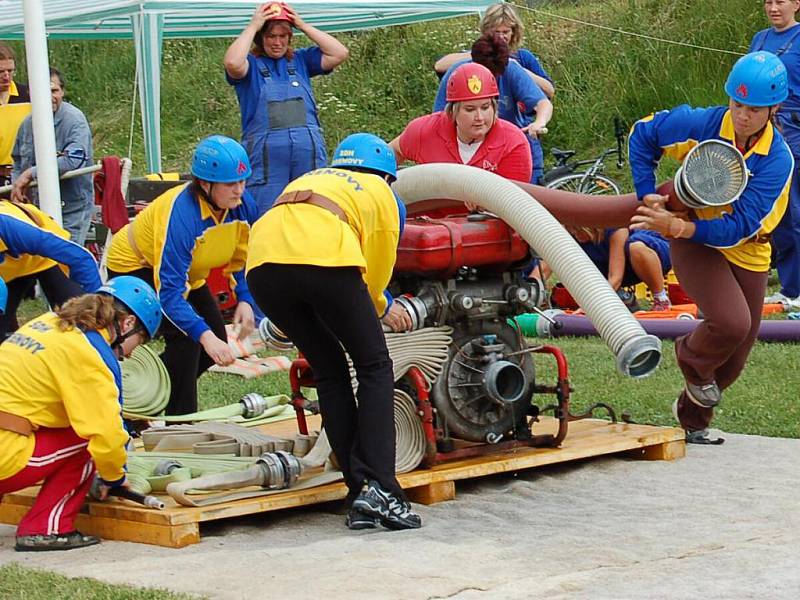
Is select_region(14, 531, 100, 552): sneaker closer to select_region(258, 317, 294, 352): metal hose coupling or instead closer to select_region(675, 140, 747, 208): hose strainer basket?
select_region(258, 317, 294, 352): metal hose coupling

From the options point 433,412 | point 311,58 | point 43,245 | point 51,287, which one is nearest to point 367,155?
point 433,412

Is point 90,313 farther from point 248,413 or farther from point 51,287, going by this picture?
point 248,413

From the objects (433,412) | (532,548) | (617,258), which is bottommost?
(532,548)

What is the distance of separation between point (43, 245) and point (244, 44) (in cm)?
287

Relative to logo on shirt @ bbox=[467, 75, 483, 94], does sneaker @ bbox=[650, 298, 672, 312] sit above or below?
below

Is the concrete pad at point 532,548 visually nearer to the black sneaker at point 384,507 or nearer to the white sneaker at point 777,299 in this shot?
the black sneaker at point 384,507

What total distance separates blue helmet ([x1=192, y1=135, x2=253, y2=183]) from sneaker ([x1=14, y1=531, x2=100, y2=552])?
2.01 m

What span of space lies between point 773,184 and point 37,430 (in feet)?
11.0

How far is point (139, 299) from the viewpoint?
5578 mm

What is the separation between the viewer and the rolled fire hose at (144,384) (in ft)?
23.5

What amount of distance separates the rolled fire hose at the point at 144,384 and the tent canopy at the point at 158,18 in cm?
570

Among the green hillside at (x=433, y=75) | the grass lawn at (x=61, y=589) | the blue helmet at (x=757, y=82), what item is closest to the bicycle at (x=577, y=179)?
the green hillside at (x=433, y=75)

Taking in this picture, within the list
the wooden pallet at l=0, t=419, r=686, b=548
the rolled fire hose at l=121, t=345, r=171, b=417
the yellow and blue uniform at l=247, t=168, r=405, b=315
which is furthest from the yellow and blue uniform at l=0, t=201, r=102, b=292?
the yellow and blue uniform at l=247, t=168, r=405, b=315

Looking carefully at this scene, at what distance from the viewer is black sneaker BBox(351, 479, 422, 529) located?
547 centimetres
